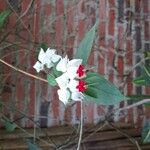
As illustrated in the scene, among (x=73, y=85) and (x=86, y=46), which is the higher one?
(x=86, y=46)

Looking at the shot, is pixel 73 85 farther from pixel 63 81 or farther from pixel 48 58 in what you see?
pixel 48 58

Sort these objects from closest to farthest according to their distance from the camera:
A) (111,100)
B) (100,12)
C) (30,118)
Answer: (111,100), (30,118), (100,12)

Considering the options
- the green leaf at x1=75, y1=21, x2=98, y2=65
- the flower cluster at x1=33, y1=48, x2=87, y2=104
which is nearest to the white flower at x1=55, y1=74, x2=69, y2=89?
the flower cluster at x1=33, y1=48, x2=87, y2=104

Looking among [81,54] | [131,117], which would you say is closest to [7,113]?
[131,117]

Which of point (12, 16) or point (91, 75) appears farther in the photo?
point (12, 16)

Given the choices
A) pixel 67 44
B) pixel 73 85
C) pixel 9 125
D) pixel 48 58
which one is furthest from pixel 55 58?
pixel 67 44

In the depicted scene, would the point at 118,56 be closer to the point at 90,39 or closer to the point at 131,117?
the point at 131,117

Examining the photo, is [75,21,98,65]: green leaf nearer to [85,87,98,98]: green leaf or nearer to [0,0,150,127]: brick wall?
[85,87,98,98]: green leaf
